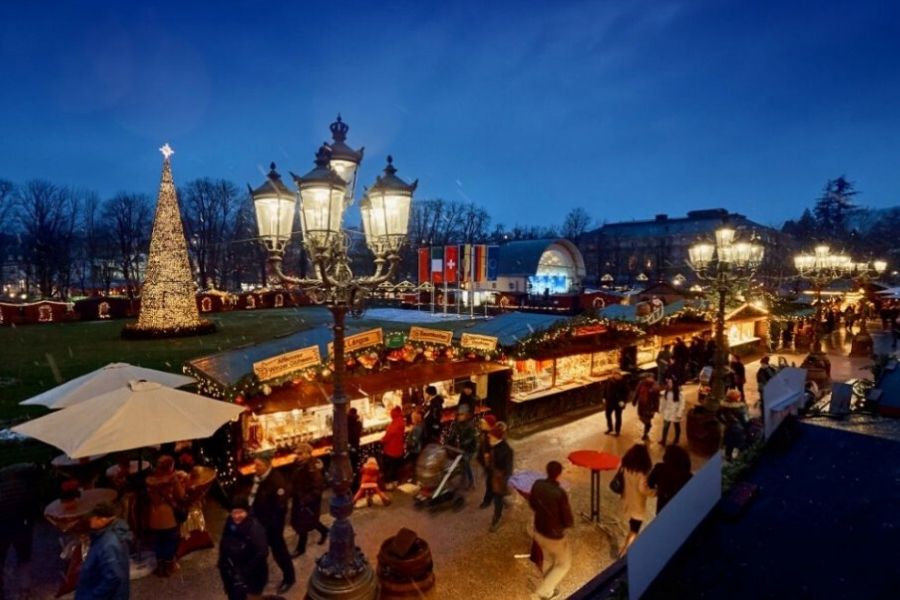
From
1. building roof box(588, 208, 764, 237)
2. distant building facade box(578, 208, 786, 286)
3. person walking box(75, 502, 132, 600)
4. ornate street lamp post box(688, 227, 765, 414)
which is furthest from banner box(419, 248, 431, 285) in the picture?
building roof box(588, 208, 764, 237)

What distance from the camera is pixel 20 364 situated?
1709 centimetres

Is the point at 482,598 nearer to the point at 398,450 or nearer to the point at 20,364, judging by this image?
the point at 398,450

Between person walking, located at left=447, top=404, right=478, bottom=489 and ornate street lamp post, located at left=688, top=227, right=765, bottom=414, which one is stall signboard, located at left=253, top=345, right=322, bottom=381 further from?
ornate street lamp post, located at left=688, top=227, right=765, bottom=414

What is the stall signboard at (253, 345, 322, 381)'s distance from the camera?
8.05 m

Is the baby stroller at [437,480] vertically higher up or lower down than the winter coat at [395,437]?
lower down

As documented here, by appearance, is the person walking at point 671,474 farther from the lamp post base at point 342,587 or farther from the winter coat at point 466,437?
the lamp post base at point 342,587

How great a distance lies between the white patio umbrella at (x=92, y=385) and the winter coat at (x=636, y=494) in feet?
24.0

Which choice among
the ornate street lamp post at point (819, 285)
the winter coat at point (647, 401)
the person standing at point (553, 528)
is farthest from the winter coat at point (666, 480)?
the ornate street lamp post at point (819, 285)

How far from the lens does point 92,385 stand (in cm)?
805

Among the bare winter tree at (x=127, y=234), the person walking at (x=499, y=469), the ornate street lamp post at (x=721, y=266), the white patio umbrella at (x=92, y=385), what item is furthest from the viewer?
the bare winter tree at (x=127, y=234)

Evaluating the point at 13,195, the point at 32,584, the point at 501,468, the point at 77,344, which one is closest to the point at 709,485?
the point at 501,468

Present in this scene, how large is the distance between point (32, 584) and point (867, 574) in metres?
8.01

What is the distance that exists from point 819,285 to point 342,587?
2159 centimetres

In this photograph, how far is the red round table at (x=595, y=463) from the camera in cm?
693
